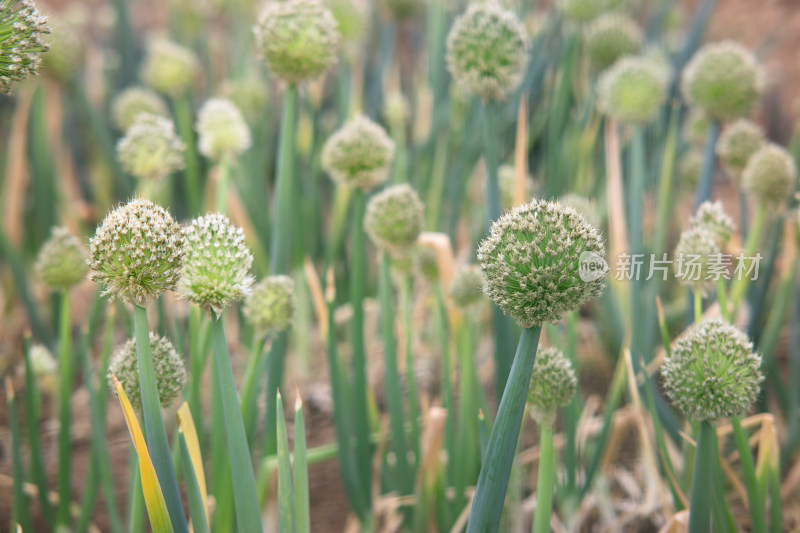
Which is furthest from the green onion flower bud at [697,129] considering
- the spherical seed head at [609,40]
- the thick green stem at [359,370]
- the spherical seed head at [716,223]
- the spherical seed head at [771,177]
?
the thick green stem at [359,370]

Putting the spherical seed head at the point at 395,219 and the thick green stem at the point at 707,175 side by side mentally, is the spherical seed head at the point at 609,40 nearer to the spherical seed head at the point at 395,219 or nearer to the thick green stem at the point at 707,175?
the thick green stem at the point at 707,175

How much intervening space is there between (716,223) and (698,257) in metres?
0.11

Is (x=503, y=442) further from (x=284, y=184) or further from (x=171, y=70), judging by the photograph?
(x=171, y=70)

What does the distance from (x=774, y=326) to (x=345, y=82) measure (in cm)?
129

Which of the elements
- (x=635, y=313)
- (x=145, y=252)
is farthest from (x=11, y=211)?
(x=635, y=313)

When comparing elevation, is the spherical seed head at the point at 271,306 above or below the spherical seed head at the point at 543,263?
below

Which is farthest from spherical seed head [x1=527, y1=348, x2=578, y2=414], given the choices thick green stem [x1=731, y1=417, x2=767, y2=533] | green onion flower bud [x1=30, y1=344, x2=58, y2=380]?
green onion flower bud [x1=30, y1=344, x2=58, y2=380]

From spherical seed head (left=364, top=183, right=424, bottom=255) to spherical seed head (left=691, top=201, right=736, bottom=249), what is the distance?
475 millimetres

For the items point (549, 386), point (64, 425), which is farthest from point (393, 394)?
point (64, 425)

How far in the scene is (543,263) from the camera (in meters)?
0.69

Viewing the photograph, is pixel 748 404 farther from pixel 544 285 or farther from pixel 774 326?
pixel 774 326

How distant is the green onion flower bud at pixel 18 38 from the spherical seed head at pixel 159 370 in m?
0.33

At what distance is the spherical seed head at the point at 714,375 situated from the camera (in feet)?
2.72

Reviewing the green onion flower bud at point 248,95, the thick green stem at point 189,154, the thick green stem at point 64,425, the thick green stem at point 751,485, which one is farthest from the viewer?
the green onion flower bud at point 248,95
